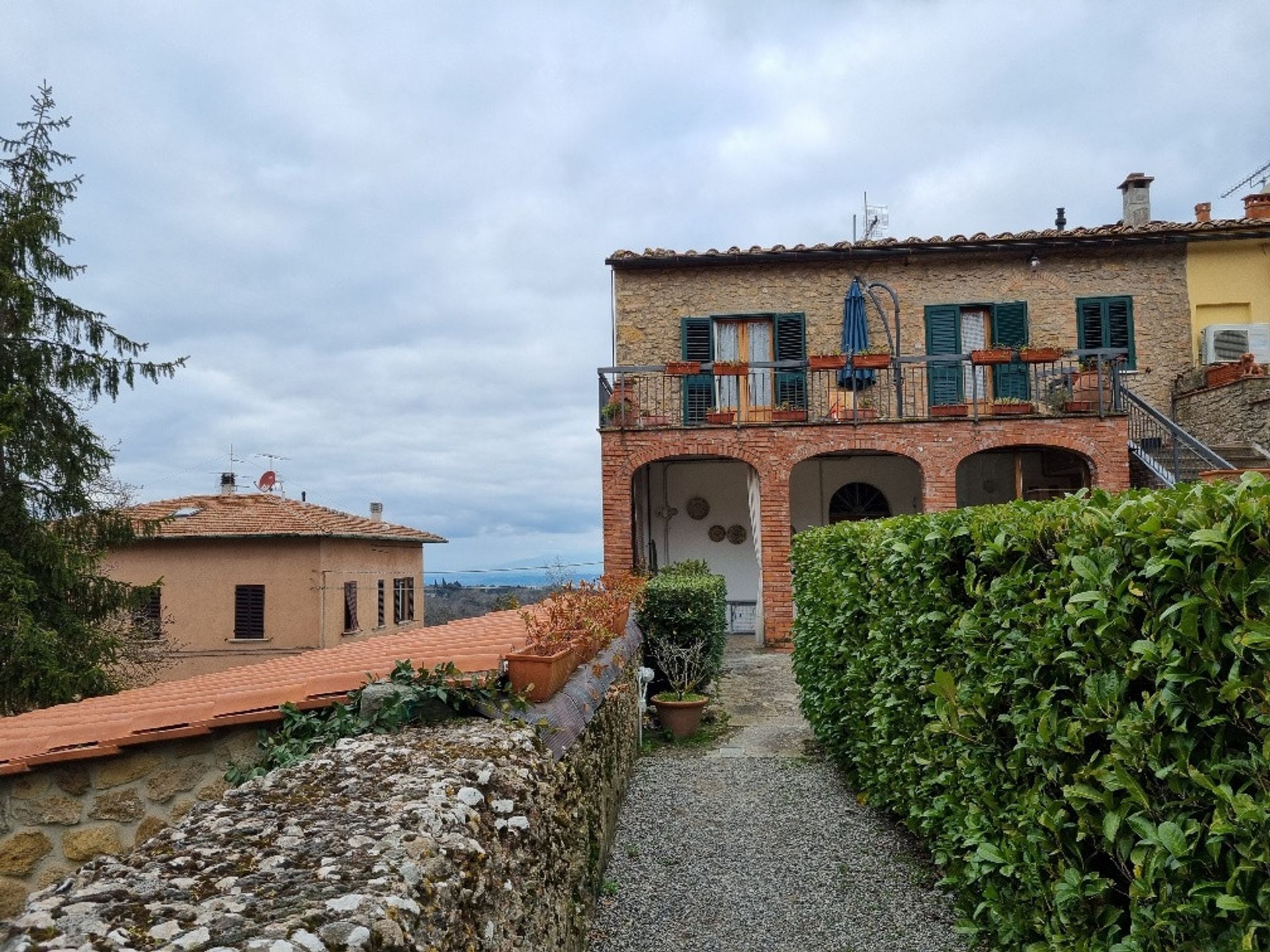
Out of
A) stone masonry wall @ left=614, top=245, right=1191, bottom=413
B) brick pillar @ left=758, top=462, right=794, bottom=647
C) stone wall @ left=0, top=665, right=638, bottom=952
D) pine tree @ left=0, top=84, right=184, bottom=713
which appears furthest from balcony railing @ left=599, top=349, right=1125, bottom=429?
stone wall @ left=0, top=665, right=638, bottom=952

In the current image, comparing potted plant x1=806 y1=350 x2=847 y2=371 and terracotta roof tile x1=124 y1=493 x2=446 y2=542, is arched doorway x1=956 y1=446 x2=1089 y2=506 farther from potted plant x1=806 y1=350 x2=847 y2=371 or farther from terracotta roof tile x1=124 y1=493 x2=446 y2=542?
terracotta roof tile x1=124 y1=493 x2=446 y2=542

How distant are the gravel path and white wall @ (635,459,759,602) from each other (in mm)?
9207

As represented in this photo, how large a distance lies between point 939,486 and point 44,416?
16.2 m

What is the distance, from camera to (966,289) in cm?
1600

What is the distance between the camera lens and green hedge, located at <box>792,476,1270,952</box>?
1686 millimetres

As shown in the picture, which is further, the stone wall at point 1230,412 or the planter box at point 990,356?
the stone wall at point 1230,412

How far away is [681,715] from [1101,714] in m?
6.18

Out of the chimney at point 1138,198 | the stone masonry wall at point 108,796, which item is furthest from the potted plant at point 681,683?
the chimney at point 1138,198

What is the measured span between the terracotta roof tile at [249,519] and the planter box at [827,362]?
12.5 m

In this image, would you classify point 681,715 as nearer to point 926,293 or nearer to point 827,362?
point 827,362

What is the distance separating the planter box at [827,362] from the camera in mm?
13711

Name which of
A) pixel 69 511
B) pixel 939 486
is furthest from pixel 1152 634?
pixel 69 511

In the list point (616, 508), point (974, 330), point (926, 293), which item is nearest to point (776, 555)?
point (616, 508)

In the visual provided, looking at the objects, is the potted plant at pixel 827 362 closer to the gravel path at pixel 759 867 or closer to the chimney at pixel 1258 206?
the gravel path at pixel 759 867
